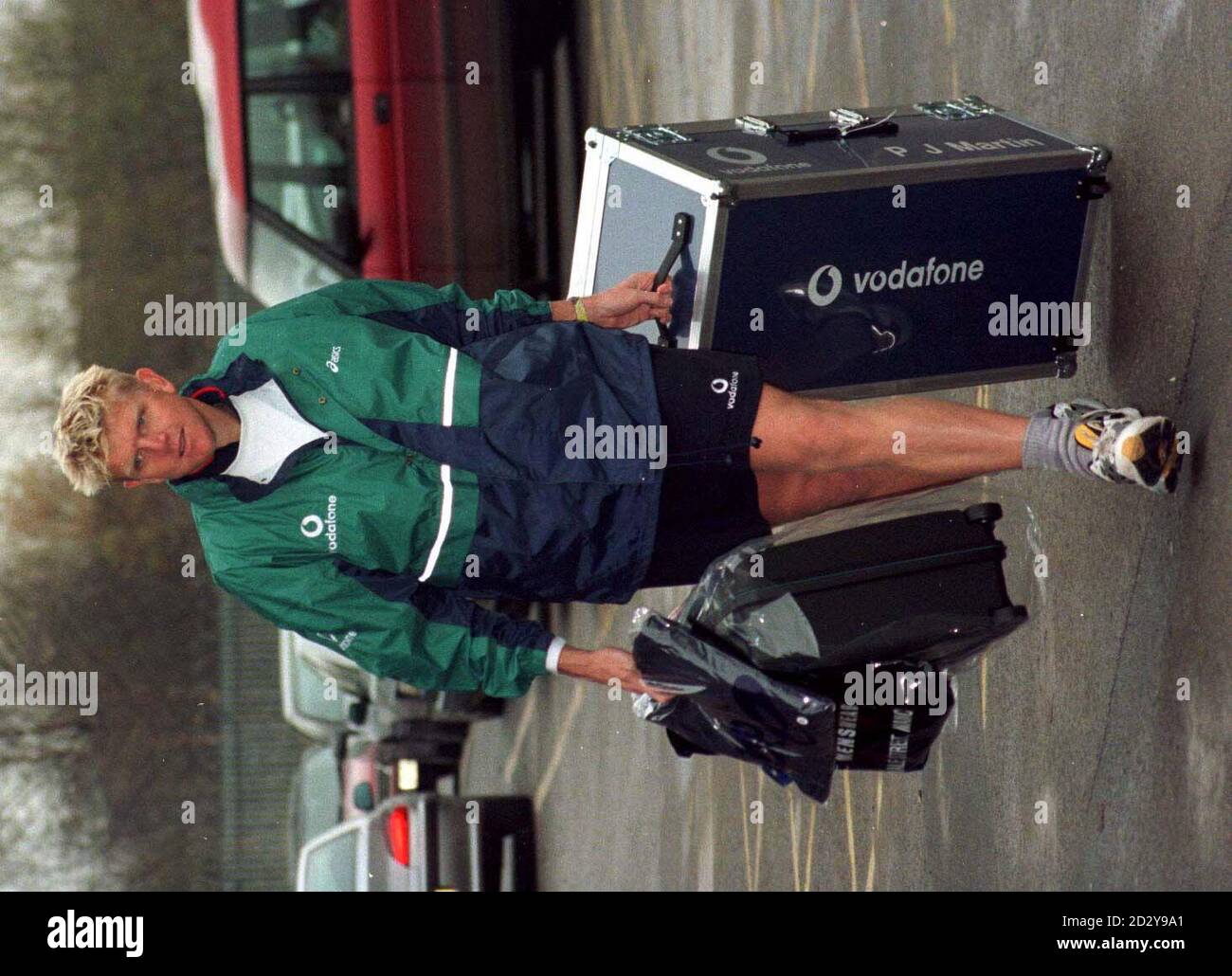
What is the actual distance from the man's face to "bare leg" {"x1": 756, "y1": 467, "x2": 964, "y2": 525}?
1388 mm

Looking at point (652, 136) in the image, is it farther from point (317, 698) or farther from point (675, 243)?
point (317, 698)

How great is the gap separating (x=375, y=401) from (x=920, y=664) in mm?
1366

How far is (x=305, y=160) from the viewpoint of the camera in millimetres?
8109

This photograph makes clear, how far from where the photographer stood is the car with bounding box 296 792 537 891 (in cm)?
746

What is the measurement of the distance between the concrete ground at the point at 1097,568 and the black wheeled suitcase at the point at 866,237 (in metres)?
0.20

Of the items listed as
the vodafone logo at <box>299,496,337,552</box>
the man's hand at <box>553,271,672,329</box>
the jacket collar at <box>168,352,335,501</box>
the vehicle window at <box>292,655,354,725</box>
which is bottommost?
the vehicle window at <box>292,655,354,725</box>

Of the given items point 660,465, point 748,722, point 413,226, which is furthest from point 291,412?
point 413,226

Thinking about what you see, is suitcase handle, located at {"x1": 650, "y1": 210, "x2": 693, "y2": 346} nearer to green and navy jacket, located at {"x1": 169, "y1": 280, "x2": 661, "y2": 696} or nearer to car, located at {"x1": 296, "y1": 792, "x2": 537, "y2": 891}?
green and navy jacket, located at {"x1": 169, "y1": 280, "x2": 661, "y2": 696}

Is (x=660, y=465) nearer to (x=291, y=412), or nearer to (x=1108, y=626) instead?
(x=291, y=412)

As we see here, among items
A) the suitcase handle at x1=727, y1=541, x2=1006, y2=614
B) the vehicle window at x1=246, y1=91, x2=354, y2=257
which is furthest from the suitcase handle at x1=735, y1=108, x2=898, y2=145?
the vehicle window at x1=246, y1=91, x2=354, y2=257

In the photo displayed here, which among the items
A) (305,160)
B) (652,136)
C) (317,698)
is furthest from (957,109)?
(317,698)

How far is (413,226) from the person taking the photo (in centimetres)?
797

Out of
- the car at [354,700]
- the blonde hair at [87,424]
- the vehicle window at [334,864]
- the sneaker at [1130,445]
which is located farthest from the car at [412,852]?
the sneaker at [1130,445]

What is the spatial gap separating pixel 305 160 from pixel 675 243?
4.64 metres
